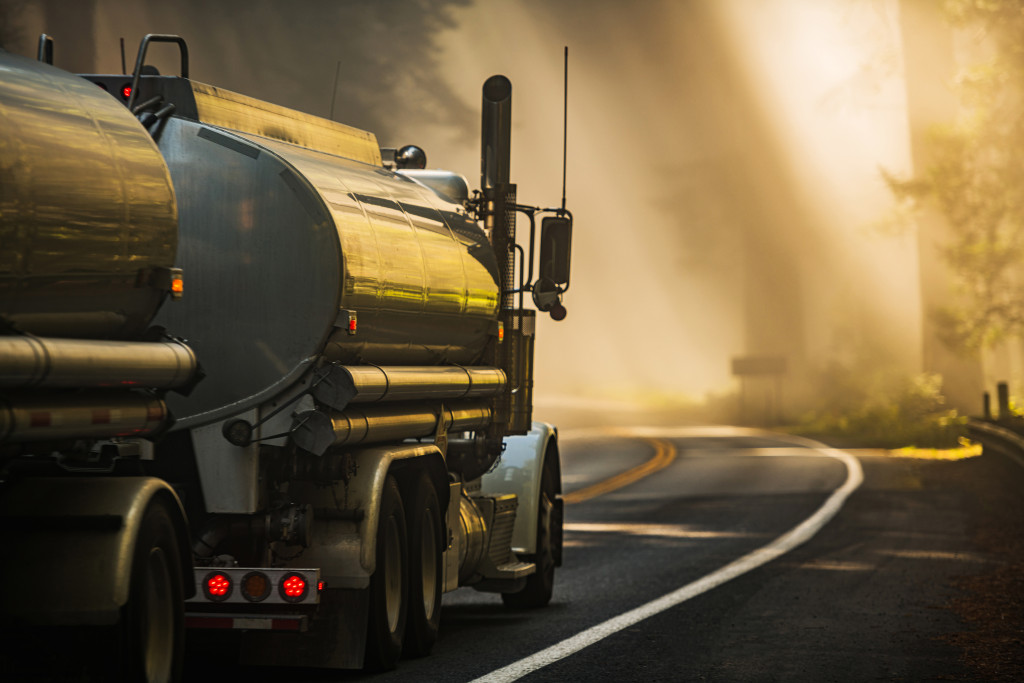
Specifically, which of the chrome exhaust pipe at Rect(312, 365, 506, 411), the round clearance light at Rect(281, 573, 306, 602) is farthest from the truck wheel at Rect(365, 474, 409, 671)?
the round clearance light at Rect(281, 573, 306, 602)

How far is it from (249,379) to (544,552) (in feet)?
16.8

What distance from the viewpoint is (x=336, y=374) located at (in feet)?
27.4

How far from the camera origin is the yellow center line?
26466 millimetres

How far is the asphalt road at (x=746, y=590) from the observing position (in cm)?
944

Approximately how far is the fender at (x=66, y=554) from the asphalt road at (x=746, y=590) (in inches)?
109

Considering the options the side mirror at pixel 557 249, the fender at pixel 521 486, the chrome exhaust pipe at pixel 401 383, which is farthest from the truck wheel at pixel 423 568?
the side mirror at pixel 557 249

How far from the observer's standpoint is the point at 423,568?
32.9 feet

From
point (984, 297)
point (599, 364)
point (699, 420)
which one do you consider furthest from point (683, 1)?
point (599, 364)

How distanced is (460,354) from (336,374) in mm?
2738

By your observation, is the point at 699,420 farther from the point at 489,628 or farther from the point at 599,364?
the point at 489,628

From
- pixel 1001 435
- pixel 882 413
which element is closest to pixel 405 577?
pixel 1001 435

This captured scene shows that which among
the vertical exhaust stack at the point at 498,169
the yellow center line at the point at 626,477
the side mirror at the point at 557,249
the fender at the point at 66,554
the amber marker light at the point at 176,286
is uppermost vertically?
the vertical exhaust stack at the point at 498,169

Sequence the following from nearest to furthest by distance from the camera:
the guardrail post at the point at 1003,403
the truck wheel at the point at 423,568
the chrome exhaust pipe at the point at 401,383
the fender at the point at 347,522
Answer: the chrome exhaust pipe at the point at 401,383, the fender at the point at 347,522, the truck wheel at the point at 423,568, the guardrail post at the point at 1003,403

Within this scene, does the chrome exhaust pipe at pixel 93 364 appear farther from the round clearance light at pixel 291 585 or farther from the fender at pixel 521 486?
the fender at pixel 521 486
